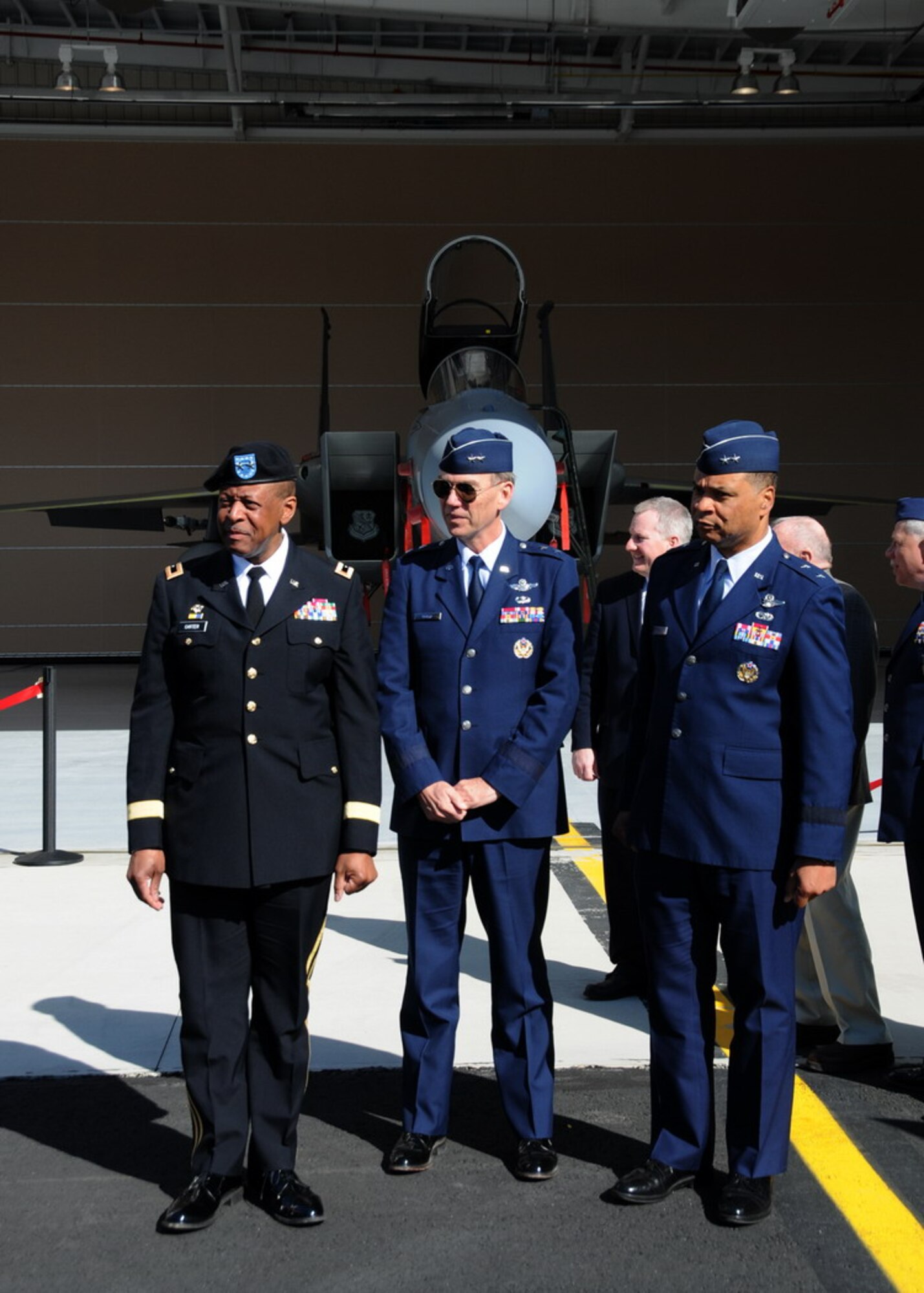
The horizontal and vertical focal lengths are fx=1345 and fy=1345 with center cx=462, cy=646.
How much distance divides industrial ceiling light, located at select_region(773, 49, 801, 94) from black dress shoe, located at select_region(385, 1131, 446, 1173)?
16139 mm

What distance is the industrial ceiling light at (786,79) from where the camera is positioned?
16.8 metres

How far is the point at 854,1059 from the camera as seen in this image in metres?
4.02

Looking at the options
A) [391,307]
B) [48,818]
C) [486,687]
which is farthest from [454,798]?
[391,307]

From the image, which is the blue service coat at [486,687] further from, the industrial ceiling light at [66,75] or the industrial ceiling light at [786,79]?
the industrial ceiling light at [786,79]

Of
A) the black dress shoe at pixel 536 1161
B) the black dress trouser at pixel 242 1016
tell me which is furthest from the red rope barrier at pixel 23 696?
the black dress shoe at pixel 536 1161

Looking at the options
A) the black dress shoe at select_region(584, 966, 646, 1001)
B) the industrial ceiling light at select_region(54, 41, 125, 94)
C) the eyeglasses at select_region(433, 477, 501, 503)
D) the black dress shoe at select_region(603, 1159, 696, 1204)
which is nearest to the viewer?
the black dress shoe at select_region(603, 1159, 696, 1204)

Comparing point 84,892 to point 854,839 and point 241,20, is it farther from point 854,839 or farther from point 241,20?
point 241,20

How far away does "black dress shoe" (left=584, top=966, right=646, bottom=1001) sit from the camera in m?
4.70

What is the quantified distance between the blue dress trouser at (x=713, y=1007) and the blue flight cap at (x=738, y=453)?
0.94 metres

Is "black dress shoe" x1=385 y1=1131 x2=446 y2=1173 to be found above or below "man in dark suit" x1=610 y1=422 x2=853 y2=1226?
below

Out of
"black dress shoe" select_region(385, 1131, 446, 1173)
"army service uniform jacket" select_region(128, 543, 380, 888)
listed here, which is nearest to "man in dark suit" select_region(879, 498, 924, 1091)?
"black dress shoe" select_region(385, 1131, 446, 1173)

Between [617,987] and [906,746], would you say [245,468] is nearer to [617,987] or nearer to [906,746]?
[906,746]

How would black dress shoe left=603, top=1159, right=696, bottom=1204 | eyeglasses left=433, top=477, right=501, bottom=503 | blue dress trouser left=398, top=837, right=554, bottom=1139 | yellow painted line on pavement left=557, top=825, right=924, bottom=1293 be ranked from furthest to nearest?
eyeglasses left=433, top=477, right=501, bottom=503 → blue dress trouser left=398, top=837, right=554, bottom=1139 → black dress shoe left=603, top=1159, right=696, bottom=1204 → yellow painted line on pavement left=557, top=825, right=924, bottom=1293

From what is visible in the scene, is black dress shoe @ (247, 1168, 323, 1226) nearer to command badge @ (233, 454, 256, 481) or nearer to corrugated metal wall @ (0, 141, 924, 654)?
command badge @ (233, 454, 256, 481)
